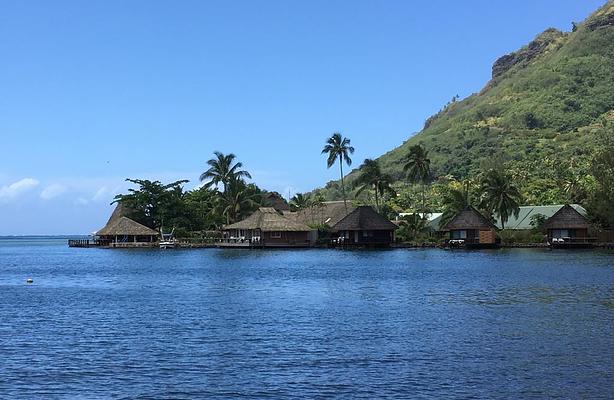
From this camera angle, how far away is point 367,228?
102m

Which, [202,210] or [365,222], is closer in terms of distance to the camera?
[365,222]

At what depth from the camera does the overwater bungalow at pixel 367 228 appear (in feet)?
336

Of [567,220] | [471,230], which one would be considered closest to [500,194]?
[471,230]

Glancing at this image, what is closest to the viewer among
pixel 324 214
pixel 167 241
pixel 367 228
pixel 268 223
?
pixel 367 228

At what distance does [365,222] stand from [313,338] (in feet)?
250

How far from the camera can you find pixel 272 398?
61.0 feet

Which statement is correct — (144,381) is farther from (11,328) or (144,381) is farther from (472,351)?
(11,328)

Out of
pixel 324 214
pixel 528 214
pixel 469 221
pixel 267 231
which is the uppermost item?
pixel 324 214

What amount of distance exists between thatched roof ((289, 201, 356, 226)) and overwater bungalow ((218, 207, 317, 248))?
9264 mm

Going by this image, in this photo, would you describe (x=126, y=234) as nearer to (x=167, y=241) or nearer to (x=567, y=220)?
(x=167, y=241)

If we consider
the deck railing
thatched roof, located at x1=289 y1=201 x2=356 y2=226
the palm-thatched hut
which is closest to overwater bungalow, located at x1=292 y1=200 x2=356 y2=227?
thatched roof, located at x1=289 y1=201 x2=356 y2=226

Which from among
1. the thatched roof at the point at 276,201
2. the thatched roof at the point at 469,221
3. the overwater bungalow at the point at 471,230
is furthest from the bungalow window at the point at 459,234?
the thatched roof at the point at 276,201

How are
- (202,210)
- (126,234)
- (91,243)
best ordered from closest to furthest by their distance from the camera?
(126,234) → (202,210) → (91,243)

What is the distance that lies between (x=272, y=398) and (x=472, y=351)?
8.41 meters
